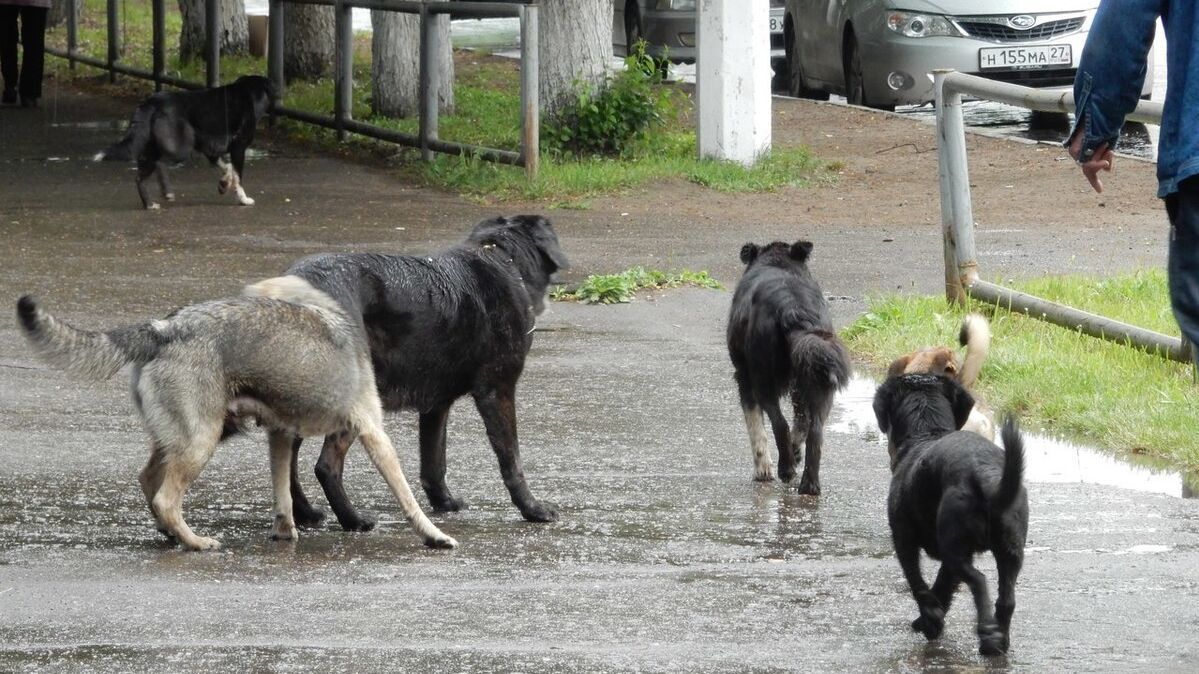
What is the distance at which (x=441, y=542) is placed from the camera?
5.50m

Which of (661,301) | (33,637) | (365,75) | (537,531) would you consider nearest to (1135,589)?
(537,531)

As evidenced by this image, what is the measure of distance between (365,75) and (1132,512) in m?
16.8

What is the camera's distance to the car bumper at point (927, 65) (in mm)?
16344

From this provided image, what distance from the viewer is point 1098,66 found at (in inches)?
173

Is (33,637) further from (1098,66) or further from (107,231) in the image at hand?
(107,231)

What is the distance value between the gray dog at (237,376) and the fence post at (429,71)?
8.80 m

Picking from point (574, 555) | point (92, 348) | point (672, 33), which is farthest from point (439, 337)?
point (672, 33)

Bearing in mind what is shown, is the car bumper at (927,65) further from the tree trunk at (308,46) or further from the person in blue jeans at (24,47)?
the person in blue jeans at (24,47)

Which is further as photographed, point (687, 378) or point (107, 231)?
point (107, 231)

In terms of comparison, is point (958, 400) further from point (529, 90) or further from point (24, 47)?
point (24, 47)

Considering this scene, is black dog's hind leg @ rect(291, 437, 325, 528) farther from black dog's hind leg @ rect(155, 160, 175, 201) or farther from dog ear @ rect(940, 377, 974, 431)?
black dog's hind leg @ rect(155, 160, 175, 201)

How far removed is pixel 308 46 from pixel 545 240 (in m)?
14.5

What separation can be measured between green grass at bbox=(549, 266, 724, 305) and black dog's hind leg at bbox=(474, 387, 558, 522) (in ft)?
Answer: 11.8

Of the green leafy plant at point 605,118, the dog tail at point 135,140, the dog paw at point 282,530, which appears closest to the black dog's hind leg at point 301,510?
the dog paw at point 282,530
